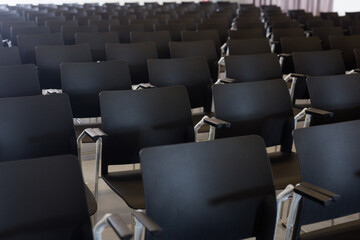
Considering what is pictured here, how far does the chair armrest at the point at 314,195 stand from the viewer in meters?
1.84

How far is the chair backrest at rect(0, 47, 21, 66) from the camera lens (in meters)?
4.19

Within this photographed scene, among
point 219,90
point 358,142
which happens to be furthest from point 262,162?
point 219,90

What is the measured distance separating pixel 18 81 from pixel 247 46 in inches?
95.9

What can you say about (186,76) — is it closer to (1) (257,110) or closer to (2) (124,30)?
(1) (257,110)

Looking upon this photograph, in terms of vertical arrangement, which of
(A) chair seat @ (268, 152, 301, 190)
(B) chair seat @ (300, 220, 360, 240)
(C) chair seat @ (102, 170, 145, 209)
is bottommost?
(A) chair seat @ (268, 152, 301, 190)

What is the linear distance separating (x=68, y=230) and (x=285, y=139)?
1.78 m

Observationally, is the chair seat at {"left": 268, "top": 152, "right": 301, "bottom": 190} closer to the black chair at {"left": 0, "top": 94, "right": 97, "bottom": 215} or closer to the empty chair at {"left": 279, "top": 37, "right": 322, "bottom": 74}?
the black chair at {"left": 0, "top": 94, "right": 97, "bottom": 215}

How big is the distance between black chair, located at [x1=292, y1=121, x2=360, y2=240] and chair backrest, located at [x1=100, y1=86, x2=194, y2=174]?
0.93 metres

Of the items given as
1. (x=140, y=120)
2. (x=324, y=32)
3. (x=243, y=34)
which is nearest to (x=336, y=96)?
(x=140, y=120)

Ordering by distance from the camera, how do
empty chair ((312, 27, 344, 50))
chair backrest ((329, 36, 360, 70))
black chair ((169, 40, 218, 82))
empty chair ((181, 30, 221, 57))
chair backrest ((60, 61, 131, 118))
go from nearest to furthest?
chair backrest ((60, 61, 131, 118)), black chair ((169, 40, 218, 82)), chair backrest ((329, 36, 360, 70)), empty chair ((181, 30, 221, 57)), empty chair ((312, 27, 344, 50))

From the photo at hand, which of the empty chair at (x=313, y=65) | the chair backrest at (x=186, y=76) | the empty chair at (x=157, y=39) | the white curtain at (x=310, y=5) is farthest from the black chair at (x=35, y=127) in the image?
the white curtain at (x=310, y=5)

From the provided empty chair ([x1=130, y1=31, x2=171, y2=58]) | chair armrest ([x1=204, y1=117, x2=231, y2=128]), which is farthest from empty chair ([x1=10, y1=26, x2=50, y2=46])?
chair armrest ([x1=204, y1=117, x2=231, y2=128])

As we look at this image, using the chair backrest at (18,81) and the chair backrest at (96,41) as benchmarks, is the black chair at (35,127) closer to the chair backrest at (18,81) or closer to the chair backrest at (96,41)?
the chair backrest at (18,81)

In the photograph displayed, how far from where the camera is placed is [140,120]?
287 cm
